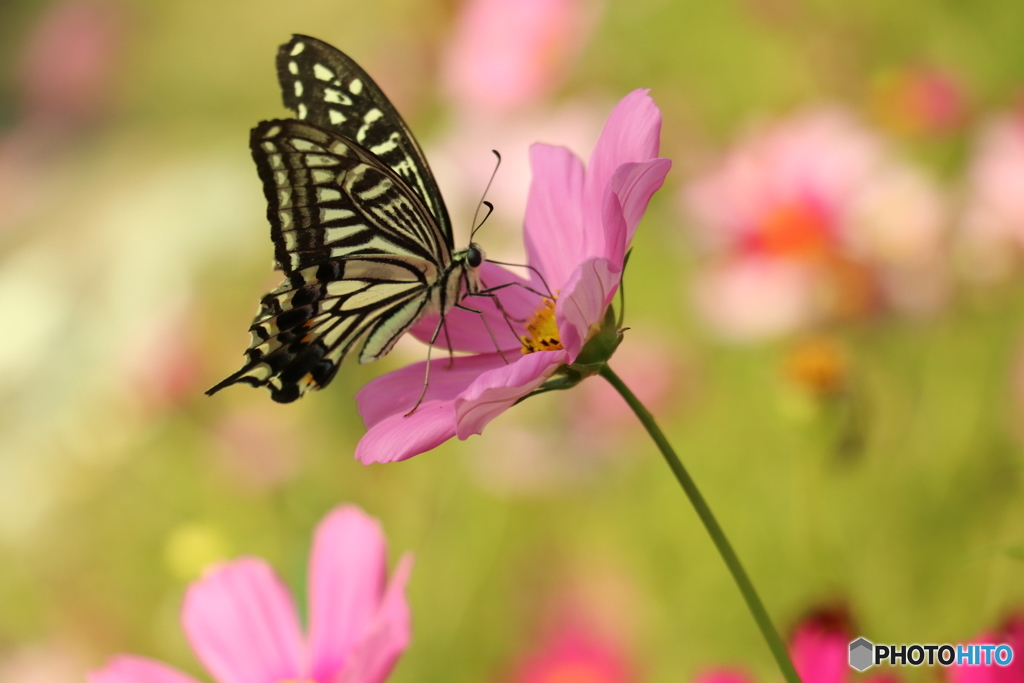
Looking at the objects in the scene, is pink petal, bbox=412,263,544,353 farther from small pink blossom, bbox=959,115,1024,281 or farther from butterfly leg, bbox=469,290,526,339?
small pink blossom, bbox=959,115,1024,281

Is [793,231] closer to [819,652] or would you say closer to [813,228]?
[813,228]

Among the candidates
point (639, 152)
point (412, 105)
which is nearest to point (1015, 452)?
point (639, 152)

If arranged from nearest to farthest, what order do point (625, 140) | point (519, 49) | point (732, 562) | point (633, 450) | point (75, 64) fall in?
point (732, 562) < point (625, 140) < point (633, 450) < point (519, 49) < point (75, 64)

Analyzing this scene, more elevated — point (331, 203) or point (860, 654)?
point (331, 203)

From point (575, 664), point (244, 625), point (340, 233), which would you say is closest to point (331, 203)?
point (340, 233)

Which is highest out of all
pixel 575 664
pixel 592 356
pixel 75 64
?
pixel 75 64

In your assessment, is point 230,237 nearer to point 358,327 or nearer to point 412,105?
point 412,105

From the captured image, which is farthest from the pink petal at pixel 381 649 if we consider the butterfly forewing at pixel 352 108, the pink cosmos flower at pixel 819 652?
the butterfly forewing at pixel 352 108
